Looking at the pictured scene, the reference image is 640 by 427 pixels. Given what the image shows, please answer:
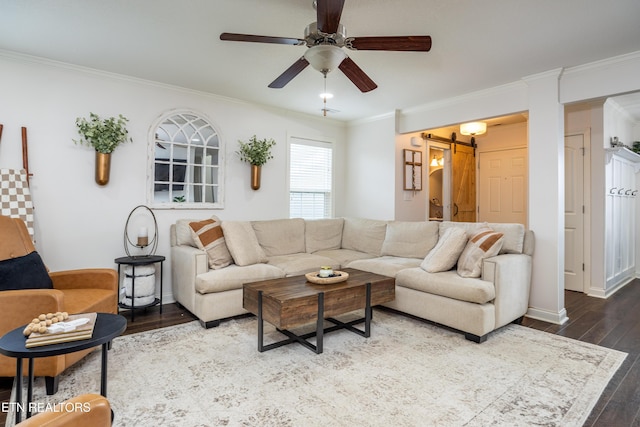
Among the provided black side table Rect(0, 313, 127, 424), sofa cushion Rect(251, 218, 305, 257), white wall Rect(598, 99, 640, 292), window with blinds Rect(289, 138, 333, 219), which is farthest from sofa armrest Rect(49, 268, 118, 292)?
white wall Rect(598, 99, 640, 292)

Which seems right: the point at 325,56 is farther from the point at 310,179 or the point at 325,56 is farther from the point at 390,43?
the point at 310,179

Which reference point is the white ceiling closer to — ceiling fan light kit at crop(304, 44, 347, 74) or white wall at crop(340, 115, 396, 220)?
ceiling fan light kit at crop(304, 44, 347, 74)

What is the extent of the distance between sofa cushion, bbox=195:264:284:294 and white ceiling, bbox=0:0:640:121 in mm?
2081

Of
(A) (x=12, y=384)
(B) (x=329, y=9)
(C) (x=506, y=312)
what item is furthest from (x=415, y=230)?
(A) (x=12, y=384)

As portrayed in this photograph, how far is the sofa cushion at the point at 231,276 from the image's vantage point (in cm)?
324

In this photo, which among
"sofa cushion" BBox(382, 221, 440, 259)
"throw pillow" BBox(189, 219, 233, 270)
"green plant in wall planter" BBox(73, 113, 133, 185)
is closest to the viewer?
"green plant in wall planter" BBox(73, 113, 133, 185)

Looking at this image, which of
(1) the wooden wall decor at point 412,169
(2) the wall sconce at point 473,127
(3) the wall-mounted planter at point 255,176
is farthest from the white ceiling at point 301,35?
(1) the wooden wall decor at point 412,169

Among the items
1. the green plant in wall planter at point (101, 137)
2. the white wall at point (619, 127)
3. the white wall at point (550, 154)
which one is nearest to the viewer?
the white wall at point (550, 154)

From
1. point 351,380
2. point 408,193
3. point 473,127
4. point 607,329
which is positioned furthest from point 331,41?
point 607,329

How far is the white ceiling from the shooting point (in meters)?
2.38

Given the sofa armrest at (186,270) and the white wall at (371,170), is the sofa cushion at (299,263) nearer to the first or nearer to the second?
the sofa armrest at (186,270)

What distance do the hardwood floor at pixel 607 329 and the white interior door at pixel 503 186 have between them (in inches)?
67.2

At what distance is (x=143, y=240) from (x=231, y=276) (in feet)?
3.67

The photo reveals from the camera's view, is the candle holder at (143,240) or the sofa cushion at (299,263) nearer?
the candle holder at (143,240)
